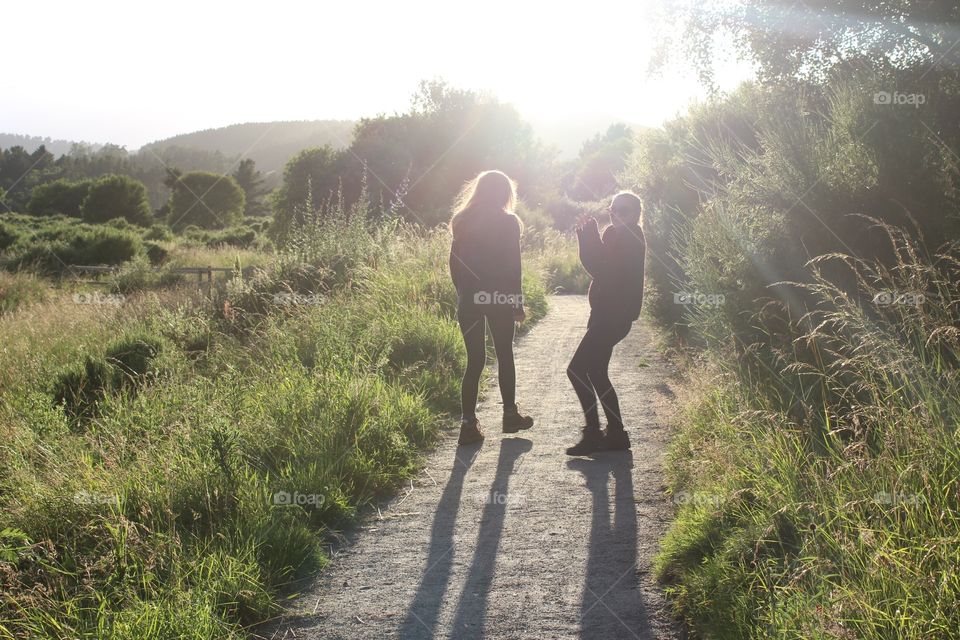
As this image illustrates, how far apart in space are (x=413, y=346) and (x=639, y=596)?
5382mm

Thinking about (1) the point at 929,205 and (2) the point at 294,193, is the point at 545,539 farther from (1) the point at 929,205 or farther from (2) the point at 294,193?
(2) the point at 294,193

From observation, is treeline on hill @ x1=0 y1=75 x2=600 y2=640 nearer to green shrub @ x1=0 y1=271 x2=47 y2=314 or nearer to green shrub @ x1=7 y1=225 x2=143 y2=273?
green shrub @ x1=0 y1=271 x2=47 y2=314

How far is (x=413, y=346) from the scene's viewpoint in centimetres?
885

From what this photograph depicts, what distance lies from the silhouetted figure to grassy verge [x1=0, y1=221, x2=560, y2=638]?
5.08 ft

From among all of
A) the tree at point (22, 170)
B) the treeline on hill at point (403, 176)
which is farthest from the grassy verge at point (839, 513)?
the tree at point (22, 170)

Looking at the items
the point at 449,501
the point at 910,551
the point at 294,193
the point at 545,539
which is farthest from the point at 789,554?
the point at 294,193

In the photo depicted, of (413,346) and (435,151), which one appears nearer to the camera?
(413,346)

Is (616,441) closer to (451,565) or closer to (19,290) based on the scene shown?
(451,565)

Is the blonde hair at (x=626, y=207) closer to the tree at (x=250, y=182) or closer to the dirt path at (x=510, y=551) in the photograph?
the dirt path at (x=510, y=551)

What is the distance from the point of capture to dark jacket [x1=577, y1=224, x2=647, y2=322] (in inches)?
253

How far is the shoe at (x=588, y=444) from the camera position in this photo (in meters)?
6.28

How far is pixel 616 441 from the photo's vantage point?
20.8 feet

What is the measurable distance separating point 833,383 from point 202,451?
424 cm

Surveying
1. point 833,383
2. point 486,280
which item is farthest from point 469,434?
point 833,383
